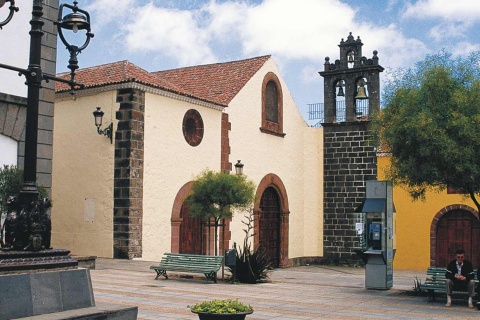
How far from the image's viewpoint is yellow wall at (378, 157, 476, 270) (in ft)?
76.9

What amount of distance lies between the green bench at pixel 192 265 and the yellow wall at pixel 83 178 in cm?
370

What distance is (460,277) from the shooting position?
1119 cm

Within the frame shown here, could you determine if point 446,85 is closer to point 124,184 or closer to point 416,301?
point 416,301

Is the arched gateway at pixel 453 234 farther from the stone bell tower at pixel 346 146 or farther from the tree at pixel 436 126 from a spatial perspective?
the tree at pixel 436 126

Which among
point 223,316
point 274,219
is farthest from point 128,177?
point 223,316

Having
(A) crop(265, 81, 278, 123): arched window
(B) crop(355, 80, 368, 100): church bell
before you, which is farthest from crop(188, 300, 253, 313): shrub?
(B) crop(355, 80, 368, 100): church bell

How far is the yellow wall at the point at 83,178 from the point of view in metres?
17.6

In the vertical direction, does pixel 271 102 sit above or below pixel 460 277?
above

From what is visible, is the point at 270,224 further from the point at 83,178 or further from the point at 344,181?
the point at 83,178

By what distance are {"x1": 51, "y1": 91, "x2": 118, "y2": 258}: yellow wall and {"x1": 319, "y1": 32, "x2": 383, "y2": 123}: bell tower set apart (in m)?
10.6

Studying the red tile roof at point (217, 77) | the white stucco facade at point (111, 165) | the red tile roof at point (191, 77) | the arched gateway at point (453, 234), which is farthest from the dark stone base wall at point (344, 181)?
the white stucco facade at point (111, 165)

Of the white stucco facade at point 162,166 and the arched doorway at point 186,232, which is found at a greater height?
the white stucco facade at point 162,166

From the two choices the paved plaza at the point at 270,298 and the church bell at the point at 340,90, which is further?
the church bell at the point at 340,90

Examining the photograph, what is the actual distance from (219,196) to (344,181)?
10881 millimetres
